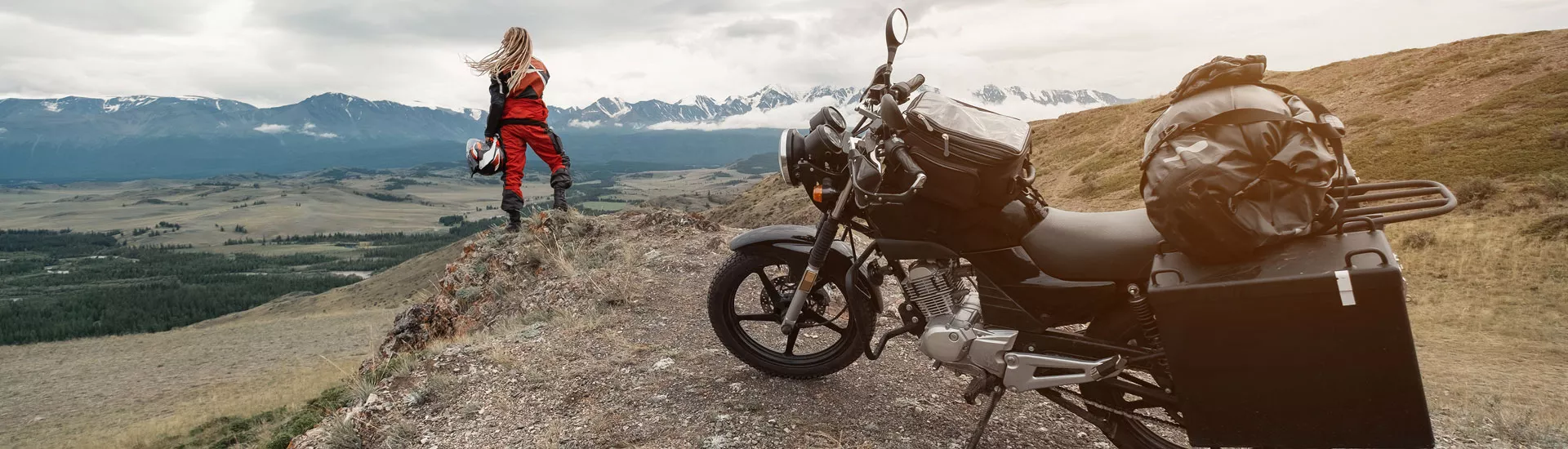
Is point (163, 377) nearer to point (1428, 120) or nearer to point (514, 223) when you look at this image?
point (514, 223)

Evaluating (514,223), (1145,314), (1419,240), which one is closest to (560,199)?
(514,223)

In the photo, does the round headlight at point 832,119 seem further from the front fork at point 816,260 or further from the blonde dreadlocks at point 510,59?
the blonde dreadlocks at point 510,59

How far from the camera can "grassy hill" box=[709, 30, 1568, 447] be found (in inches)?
241

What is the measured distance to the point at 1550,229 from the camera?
10.1 m

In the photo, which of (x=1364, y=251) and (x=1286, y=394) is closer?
(x=1364, y=251)

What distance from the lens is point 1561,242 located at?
9.70 metres

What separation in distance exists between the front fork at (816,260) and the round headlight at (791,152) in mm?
285

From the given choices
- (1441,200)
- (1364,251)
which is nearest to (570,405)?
(1364,251)

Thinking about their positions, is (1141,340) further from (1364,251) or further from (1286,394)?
(1364,251)

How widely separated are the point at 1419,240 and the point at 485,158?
44.4 feet

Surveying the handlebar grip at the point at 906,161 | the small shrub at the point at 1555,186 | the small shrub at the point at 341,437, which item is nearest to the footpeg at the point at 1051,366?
the handlebar grip at the point at 906,161

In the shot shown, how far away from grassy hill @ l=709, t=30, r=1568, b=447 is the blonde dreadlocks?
7595 mm

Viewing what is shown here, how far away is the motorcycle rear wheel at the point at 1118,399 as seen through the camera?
133 inches

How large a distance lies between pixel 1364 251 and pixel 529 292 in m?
7.79
